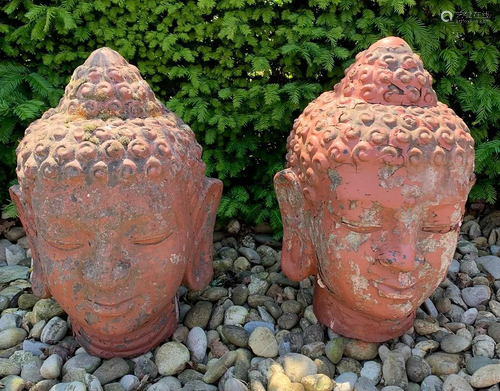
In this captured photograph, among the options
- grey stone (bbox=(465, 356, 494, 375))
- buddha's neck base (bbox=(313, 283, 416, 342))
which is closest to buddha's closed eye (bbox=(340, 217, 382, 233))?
buddha's neck base (bbox=(313, 283, 416, 342))

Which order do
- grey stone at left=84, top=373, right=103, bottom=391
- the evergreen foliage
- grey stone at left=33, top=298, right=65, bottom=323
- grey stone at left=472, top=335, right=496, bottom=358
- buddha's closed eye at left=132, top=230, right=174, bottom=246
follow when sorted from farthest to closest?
the evergreen foliage → grey stone at left=33, top=298, right=65, bottom=323 → grey stone at left=472, top=335, right=496, bottom=358 → grey stone at left=84, top=373, right=103, bottom=391 → buddha's closed eye at left=132, top=230, right=174, bottom=246

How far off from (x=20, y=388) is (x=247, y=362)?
115 centimetres

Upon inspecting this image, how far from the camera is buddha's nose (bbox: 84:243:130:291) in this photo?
2334 mm

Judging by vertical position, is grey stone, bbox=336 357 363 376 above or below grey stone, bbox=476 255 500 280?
above

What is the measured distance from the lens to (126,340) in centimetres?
→ 271

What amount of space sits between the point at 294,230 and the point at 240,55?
1.52 m

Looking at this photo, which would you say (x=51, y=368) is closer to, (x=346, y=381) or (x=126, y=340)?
(x=126, y=340)

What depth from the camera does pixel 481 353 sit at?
111 inches

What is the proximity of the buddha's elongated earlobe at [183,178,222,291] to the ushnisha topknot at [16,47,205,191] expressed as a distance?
0.15 m

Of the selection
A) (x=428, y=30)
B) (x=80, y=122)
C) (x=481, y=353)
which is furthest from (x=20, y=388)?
(x=428, y=30)

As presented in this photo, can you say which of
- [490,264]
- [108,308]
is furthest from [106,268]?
[490,264]

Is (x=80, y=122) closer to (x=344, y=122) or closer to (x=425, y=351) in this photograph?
(x=344, y=122)

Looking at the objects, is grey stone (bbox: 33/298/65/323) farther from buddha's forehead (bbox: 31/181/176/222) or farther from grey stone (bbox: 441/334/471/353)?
grey stone (bbox: 441/334/471/353)

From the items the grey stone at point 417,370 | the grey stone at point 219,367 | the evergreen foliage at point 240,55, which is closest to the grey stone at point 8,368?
the grey stone at point 219,367
